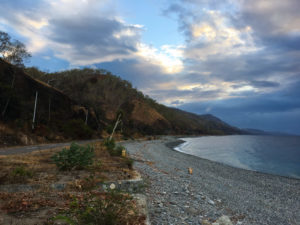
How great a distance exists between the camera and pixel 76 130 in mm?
34406

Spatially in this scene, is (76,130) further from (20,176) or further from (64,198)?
(64,198)

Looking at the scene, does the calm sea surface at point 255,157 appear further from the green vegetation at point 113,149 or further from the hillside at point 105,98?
the hillside at point 105,98

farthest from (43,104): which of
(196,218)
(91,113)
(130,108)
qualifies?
(130,108)

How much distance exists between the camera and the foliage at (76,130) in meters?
33.1

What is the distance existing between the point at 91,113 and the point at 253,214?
43.6 metres

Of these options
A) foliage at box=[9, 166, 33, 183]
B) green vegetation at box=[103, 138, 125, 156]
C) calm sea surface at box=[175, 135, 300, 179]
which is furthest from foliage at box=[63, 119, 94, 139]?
foliage at box=[9, 166, 33, 183]

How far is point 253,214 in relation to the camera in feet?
26.6

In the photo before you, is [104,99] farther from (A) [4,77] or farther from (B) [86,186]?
(B) [86,186]

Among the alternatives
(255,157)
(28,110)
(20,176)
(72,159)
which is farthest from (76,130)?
(255,157)

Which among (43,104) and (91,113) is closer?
(43,104)

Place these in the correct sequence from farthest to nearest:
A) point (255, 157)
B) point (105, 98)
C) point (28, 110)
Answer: point (105, 98), point (255, 157), point (28, 110)

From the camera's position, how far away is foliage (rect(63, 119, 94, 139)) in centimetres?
3309

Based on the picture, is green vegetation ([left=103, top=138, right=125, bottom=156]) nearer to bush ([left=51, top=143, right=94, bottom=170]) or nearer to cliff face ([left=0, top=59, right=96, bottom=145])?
bush ([left=51, top=143, right=94, bottom=170])

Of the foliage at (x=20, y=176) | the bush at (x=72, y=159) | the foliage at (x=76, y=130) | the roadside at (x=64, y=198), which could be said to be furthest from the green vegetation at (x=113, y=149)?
the foliage at (x=76, y=130)
